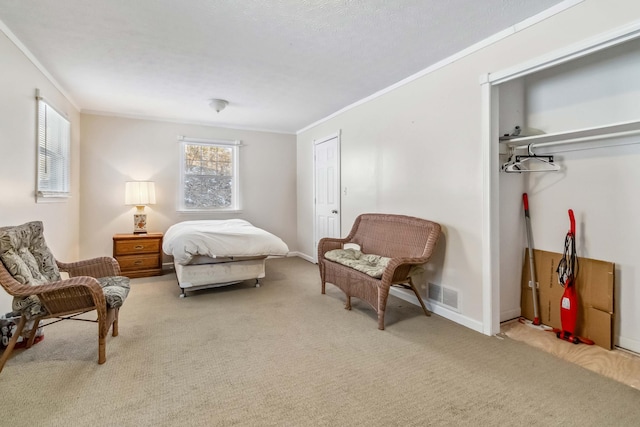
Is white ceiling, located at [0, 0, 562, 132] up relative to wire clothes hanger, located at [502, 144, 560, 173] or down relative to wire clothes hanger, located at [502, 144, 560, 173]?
up

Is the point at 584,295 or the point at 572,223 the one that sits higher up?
the point at 572,223

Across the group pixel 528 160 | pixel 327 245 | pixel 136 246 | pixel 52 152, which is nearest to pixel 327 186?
pixel 327 245

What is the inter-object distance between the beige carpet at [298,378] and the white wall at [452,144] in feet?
2.15

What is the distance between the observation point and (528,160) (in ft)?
9.14

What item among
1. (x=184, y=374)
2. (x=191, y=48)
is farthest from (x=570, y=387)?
(x=191, y=48)

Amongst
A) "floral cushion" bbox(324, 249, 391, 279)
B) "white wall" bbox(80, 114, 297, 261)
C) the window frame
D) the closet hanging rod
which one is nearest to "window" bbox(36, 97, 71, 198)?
the window frame

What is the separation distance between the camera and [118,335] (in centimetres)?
254

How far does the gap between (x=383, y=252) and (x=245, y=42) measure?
241cm

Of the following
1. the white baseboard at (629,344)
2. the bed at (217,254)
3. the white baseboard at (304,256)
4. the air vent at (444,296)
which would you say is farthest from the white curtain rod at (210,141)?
the white baseboard at (629,344)

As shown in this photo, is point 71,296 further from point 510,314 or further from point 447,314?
point 510,314

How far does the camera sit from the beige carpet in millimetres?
1608

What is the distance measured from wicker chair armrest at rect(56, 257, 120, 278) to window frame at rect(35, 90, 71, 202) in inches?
37.3

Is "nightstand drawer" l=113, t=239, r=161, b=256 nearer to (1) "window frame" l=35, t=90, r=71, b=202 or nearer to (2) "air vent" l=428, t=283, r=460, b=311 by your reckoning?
(1) "window frame" l=35, t=90, r=71, b=202

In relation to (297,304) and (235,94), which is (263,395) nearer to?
(297,304)
